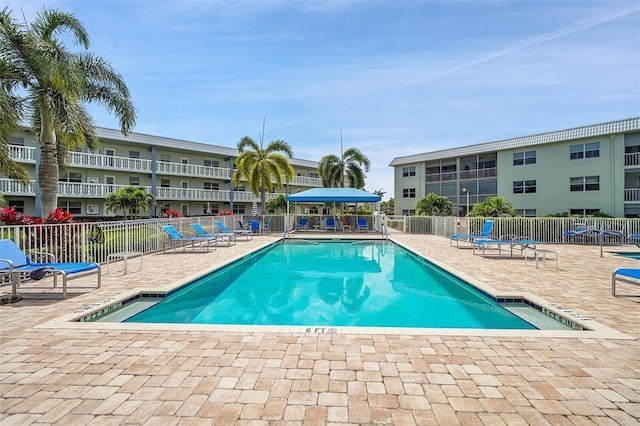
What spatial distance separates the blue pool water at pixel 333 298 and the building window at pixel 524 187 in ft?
71.6

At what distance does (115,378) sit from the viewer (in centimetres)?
286

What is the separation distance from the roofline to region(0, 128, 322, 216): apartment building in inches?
691

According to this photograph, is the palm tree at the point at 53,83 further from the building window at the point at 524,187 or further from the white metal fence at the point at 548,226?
the building window at the point at 524,187

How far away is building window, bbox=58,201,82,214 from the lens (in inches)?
944

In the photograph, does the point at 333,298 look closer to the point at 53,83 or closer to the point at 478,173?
the point at 53,83

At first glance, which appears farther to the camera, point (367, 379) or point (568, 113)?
point (568, 113)

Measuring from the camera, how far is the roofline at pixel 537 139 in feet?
73.0

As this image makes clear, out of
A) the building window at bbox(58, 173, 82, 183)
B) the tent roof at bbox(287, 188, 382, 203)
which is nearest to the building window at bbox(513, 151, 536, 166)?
the tent roof at bbox(287, 188, 382, 203)

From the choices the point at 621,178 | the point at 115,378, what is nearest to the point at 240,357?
the point at 115,378

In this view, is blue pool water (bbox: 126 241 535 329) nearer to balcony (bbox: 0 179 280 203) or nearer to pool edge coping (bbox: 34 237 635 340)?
pool edge coping (bbox: 34 237 635 340)

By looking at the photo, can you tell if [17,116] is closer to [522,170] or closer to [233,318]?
[233,318]

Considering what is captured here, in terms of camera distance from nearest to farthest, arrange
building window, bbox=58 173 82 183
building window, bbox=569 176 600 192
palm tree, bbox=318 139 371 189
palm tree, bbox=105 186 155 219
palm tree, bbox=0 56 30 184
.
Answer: palm tree, bbox=0 56 30 184 → palm tree, bbox=105 186 155 219 → building window, bbox=569 176 600 192 → building window, bbox=58 173 82 183 → palm tree, bbox=318 139 371 189

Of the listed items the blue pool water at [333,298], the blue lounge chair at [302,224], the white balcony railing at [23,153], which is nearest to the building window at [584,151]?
the blue lounge chair at [302,224]

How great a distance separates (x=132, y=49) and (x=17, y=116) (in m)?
4.43
